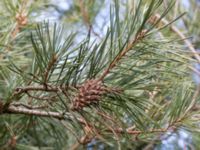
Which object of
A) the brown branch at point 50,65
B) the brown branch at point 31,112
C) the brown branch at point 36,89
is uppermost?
the brown branch at point 50,65

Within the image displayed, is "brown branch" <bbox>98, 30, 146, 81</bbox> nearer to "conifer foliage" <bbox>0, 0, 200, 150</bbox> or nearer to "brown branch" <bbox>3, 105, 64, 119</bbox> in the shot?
"conifer foliage" <bbox>0, 0, 200, 150</bbox>

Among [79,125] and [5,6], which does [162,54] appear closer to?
[79,125]

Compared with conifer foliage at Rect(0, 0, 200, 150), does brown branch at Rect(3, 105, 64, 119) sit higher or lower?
lower

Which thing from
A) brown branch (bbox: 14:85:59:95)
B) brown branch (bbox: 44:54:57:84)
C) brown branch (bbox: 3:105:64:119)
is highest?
brown branch (bbox: 44:54:57:84)

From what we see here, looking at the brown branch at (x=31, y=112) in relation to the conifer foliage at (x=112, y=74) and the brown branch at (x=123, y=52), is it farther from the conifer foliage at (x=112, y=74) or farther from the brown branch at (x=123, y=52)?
the brown branch at (x=123, y=52)

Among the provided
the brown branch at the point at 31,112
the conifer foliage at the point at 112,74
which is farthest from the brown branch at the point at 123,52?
the brown branch at the point at 31,112

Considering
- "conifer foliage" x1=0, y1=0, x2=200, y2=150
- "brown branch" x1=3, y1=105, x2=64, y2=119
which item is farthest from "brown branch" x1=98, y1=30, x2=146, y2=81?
"brown branch" x1=3, y1=105, x2=64, y2=119

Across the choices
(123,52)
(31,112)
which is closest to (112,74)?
(123,52)

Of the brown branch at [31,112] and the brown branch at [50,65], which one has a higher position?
the brown branch at [50,65]
